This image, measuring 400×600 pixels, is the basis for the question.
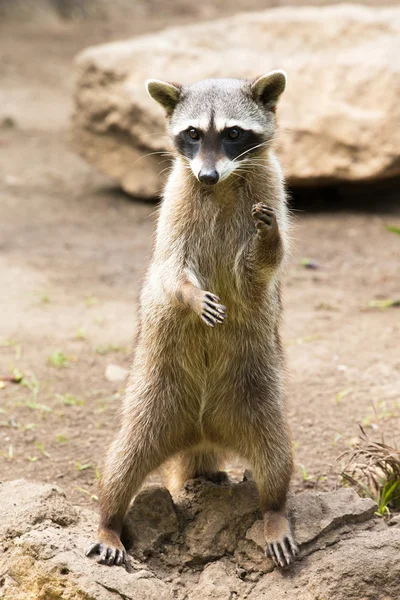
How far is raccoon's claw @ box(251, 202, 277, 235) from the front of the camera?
Answer: 4.14 meters

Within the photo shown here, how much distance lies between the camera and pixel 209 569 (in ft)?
13.9

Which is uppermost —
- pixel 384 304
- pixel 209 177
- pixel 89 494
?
pixel 209 177

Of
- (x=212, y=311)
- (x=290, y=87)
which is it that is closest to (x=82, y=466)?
(x=212, y=311)

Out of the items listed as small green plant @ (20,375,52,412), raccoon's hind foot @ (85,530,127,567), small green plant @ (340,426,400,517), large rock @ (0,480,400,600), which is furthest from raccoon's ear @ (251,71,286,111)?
small green plant @ (20,375,52,412)

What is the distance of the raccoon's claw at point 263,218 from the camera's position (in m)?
4.14

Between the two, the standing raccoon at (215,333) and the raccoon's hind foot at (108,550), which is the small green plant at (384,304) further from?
the raccoon's hind foot at (108,550)

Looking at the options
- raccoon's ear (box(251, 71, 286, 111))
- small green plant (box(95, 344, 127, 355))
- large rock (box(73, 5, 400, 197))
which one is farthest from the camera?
large rock (box(73, 5, 400, 197))

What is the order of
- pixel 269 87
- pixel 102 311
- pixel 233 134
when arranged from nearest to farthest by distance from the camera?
pixel 233 134 → pixel 269 87 → pixel 102 311

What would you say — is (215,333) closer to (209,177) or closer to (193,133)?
(209,177)

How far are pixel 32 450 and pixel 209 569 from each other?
1.89 meters

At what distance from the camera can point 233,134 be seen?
444 cm

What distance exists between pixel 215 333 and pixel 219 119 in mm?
1076

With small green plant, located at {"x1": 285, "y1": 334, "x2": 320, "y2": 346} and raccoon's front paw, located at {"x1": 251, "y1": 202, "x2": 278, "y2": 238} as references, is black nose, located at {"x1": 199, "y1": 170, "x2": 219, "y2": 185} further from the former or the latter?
small green plant, located at {"x1": 285, "y1": 334, "x2": 320, "y2": 346}

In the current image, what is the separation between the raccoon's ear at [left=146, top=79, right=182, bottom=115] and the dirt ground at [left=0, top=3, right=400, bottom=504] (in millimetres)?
985
